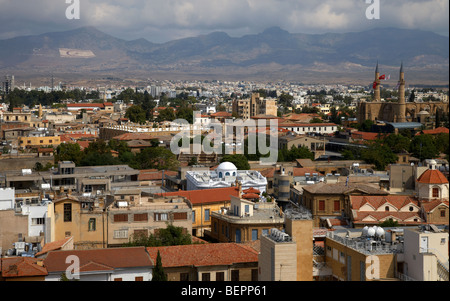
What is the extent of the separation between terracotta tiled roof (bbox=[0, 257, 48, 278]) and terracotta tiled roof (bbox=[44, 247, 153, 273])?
185 mm

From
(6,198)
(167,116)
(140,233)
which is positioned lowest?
(140,233)

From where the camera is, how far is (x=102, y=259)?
12.7 metres

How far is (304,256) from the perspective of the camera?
38.0 ft

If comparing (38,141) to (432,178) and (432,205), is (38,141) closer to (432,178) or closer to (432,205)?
(432,178)

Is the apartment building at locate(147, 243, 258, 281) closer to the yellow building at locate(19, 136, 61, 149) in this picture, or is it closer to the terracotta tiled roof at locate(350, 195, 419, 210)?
the terracotta tiled roof at locate(350, 195, 419, 210)

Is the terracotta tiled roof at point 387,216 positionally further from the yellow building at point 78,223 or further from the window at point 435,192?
the yellow building at point 78,223

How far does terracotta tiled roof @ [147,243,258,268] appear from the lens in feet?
44.3

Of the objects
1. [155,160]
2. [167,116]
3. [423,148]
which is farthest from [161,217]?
[167,116]

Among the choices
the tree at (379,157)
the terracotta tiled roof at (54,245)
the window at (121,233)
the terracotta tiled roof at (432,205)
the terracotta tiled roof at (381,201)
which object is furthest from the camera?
the tree at (379,157)

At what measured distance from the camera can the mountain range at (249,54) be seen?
443ft

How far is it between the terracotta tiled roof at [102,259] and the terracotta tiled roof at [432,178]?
8.19 m

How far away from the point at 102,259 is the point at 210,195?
7.31 m

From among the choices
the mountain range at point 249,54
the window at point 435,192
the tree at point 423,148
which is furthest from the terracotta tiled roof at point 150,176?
the mountain range at point 249,54

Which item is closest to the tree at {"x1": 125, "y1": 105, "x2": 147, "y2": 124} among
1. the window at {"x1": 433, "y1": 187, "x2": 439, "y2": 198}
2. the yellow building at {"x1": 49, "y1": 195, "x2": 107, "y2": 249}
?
the window at {"x1": 433, "y1": 187, "x2": 439, "y2": 198}
